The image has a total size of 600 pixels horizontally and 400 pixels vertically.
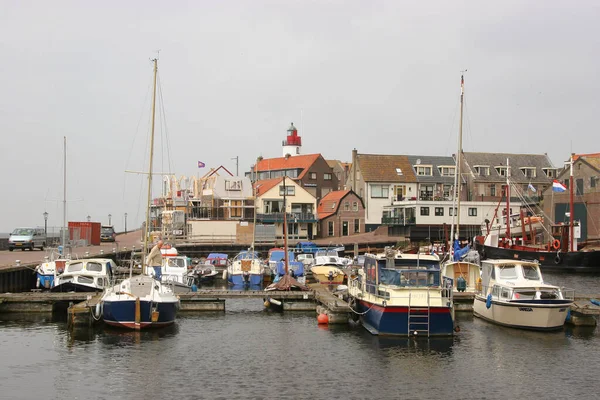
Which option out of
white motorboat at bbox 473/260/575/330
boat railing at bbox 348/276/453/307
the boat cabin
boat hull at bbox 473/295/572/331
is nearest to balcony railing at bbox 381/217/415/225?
the boat cabin

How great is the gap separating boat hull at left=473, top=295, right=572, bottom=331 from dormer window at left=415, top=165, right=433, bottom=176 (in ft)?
244

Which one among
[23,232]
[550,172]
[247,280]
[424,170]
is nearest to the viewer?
[247,280]

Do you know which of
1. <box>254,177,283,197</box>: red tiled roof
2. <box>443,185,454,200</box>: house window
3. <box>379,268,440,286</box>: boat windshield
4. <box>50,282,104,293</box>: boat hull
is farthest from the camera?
<box>443,185,454,200</box>: house window

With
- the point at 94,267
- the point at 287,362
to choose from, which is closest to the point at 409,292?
the point at 287,362

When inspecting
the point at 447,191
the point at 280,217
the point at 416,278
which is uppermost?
the point at 447,191

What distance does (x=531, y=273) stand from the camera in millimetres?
39094

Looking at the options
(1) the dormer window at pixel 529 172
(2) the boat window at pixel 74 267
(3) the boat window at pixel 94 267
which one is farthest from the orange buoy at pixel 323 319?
(1) the dormer window at pixel 529 172

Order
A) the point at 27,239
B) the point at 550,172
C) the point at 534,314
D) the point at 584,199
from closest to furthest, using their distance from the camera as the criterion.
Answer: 1. the point at 534,314
2. the point at 27,239
3. the point at 584,199
4. the point at 550,172

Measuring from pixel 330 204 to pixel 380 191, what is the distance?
7857 millimetres

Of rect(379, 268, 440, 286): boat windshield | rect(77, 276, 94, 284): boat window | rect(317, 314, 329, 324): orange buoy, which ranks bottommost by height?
rect(317, 314, 329, 324): orange buoy

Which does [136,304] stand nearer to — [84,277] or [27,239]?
[84,277]

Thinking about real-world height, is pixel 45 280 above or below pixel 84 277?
below

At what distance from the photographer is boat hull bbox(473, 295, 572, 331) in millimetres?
36062

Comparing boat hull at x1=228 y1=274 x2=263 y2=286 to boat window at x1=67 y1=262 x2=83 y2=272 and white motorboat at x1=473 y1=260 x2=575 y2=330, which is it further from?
white motorboat at x1=473 y1=260 x2=575 y2=330
